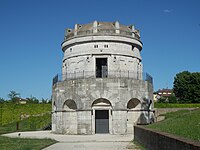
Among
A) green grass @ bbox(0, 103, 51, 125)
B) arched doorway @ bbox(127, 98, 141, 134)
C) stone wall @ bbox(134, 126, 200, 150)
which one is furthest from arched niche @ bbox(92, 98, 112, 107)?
green grass @ bbox(0, 103, 51, 125)

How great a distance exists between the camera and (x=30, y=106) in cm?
4475

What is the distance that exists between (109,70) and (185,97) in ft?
143

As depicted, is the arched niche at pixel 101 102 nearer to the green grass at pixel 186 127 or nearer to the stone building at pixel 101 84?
the stone building at pixel 101 84

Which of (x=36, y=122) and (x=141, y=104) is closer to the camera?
(x=141, y=104)

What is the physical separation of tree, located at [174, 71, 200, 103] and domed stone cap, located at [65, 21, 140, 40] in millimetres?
38468

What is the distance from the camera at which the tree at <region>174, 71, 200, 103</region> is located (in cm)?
6550

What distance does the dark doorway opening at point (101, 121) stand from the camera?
88.0ft

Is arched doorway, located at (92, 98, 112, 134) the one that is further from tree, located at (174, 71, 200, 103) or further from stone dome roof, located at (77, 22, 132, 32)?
tree, located at (174, 71, 200, 103)

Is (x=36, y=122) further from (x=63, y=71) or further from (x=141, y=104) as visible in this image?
(x=141, y=104)

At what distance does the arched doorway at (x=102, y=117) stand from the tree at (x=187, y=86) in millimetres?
41985

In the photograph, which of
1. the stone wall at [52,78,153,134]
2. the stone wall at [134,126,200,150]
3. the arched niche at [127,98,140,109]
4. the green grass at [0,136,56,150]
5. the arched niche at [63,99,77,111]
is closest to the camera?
the stone wall at [134,126,200,150]

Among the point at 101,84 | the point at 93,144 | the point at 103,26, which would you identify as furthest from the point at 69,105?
the point at 93,144

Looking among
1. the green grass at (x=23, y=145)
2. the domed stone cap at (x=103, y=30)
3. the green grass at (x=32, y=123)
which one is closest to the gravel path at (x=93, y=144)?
the green grass at (x=23, y=145)

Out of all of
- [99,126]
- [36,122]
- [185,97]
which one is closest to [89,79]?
[99,126]
